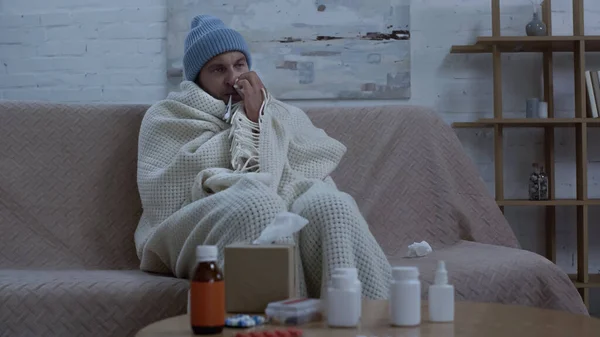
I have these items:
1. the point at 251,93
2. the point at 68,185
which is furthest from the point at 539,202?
the point at 68,185

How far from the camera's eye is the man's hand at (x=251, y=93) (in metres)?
2.16

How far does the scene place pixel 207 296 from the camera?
102 centimetres

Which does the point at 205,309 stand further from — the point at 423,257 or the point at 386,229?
the point at 386,229

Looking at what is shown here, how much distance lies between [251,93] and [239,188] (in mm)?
533

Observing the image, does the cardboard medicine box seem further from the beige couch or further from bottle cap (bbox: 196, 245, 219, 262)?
the beige couch

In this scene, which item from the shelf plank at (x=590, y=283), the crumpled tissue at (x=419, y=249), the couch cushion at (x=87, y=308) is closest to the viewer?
the couch cushion at (x=87, y=308)

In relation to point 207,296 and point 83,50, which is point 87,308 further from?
point 83,50

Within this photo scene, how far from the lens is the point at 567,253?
317 cm

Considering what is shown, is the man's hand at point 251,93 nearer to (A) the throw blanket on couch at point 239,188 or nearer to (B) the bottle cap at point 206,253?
(A) the throw blanket on couch at point 239,188

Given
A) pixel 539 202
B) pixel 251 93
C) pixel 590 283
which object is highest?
pixel 251 93

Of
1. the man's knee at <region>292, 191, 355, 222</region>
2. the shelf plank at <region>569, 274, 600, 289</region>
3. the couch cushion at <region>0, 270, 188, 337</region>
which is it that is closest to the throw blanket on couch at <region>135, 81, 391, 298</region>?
the man's knee at <region>292, 191, 355, 222</region>

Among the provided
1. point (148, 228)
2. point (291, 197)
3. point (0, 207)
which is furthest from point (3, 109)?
point (291, 197)

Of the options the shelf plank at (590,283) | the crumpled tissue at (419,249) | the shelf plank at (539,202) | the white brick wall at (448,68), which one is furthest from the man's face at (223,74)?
the shelf plank at (590,283)

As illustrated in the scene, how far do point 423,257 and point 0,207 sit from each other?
1.19 meters
